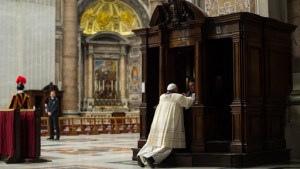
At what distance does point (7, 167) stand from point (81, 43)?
69.3 feet

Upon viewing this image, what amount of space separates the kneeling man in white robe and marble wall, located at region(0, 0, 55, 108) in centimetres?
1469

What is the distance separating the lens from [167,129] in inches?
317

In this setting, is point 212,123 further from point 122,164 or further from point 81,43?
point 81,43

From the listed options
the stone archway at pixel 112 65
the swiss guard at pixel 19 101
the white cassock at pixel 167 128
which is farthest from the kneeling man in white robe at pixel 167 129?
the stone archway at pixel 112 65

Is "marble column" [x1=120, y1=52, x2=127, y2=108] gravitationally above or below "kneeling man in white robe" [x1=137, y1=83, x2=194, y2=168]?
above

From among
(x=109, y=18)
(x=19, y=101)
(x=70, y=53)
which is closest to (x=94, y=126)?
(x=70, y=53)

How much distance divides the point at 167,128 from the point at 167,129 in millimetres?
21

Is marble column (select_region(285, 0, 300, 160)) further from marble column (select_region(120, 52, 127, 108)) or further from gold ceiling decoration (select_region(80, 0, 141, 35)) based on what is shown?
marble column (select_region(120, 52, 127, 108))

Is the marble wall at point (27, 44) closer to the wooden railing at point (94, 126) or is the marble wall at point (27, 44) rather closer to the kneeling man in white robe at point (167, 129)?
the wooden railing at point (94, 126)

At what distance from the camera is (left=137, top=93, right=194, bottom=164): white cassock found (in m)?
7.98

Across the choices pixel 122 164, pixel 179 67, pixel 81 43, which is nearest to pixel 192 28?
pixel 179 67

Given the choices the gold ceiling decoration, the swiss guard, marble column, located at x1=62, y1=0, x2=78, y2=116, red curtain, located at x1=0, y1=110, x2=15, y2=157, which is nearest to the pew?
red curtain, located at x1=0, y1=110, x2=15, y2=157

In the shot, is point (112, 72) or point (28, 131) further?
point (112, 72)

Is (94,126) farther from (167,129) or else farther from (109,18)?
(167,129)
